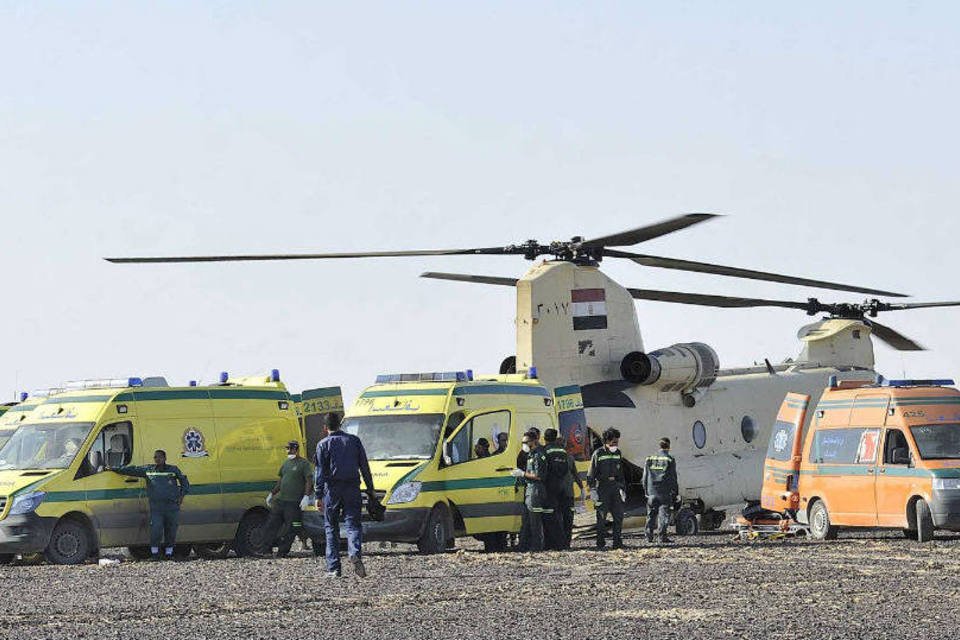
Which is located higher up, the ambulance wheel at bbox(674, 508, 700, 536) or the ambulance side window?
the ambulance side window

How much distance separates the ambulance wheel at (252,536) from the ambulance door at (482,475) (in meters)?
2.74

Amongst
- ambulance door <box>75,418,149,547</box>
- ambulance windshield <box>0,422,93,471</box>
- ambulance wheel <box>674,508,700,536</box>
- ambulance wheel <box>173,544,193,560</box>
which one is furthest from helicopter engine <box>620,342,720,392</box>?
ambulance windshield <box>0,422,93,471</box>

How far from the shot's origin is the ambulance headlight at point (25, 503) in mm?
21719

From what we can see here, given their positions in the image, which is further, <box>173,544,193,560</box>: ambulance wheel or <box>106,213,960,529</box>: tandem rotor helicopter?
<box>106,213,960,529</box>: tandem rotor helicopter

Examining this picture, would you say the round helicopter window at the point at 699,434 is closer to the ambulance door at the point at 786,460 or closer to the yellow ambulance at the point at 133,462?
the ambulance door at the point at 786,460

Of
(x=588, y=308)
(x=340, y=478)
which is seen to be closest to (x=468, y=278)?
(x=588, y=308)

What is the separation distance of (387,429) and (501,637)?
10606mm

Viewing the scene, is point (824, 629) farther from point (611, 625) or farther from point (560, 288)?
point (560, 288)

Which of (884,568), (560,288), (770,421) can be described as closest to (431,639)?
(884,568)

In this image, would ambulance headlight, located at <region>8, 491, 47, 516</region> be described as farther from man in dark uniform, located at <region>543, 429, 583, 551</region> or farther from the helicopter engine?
the helicopter engine

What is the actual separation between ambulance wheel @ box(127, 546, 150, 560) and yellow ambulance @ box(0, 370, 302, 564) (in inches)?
1.4

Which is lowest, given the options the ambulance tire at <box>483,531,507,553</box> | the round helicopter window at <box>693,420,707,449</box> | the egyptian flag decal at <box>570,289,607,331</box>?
the ambulance tire at <box>483,531,507,553</box>

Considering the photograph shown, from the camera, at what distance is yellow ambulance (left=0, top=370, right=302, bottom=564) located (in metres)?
22.0

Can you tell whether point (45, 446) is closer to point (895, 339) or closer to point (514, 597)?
point (514, 597)
